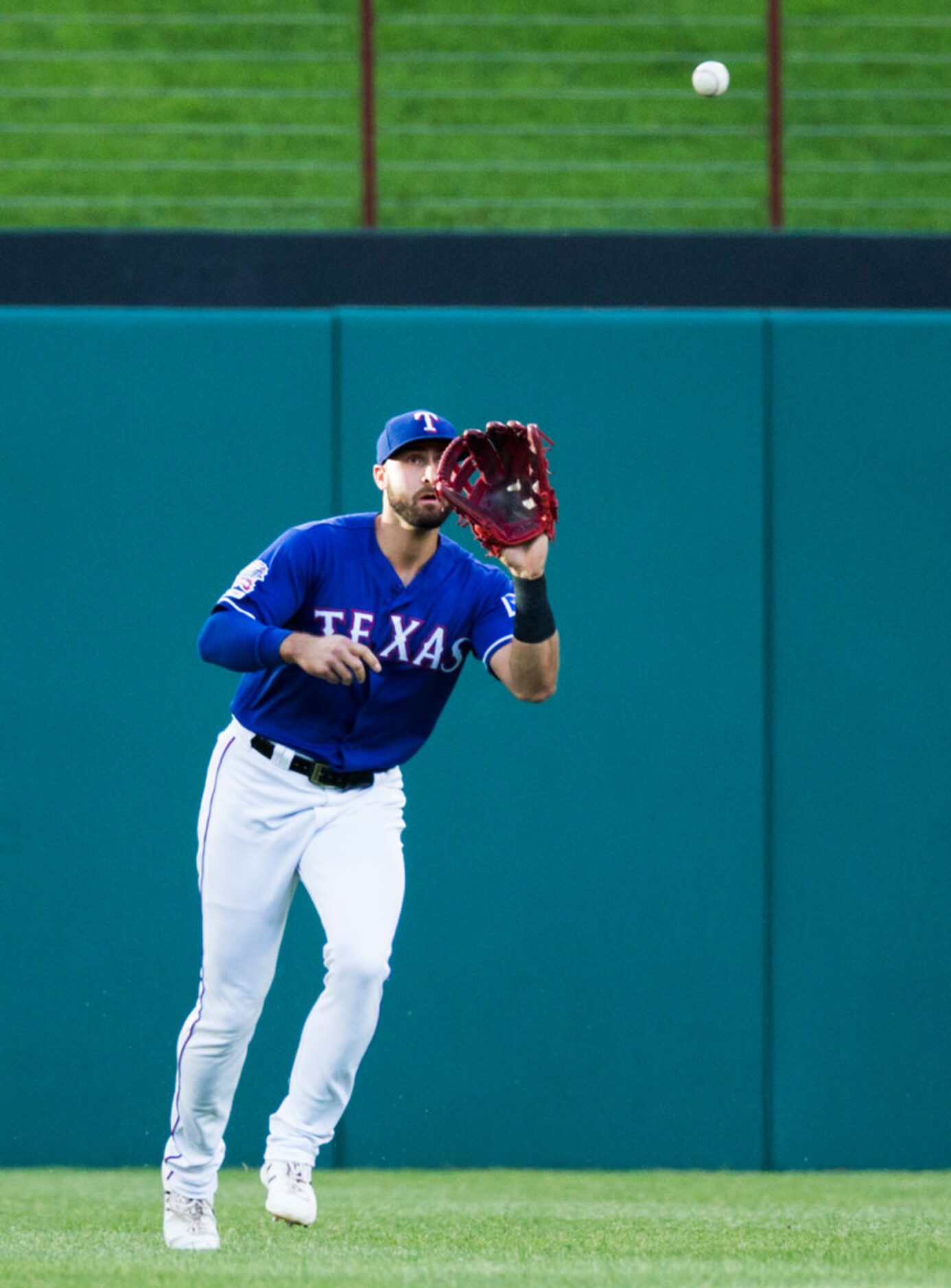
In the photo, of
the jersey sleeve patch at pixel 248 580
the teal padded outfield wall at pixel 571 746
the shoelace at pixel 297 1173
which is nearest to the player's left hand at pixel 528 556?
the jersey sleeve patch at pixel 248 580

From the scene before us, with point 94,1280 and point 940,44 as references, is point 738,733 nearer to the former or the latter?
point 94,1280

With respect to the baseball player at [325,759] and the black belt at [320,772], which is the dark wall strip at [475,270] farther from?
the black belt at [320,772]

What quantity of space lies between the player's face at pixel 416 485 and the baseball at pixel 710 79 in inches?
116

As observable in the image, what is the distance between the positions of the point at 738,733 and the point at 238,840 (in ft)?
7.25

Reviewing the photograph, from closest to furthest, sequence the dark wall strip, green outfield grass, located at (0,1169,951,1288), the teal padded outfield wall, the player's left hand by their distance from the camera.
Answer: green outfield grass, located at (0,1169,951,1288) → the player's left hand → the teal padded outfield wall → the dark wall strip

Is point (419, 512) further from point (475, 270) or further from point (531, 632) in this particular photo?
point (475, 270)

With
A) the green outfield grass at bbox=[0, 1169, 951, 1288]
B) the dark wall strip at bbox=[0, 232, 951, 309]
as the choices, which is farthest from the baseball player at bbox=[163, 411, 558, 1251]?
the dark wall strip at bbox=[0, 232, 951, 309]

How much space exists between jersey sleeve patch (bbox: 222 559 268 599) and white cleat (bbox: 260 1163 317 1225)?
46.9 inches

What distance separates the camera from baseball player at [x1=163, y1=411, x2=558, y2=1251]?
3848 mm

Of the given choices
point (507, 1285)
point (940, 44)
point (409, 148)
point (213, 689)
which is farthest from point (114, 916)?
point (940, 44)

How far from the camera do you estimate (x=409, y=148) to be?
9.39 metres

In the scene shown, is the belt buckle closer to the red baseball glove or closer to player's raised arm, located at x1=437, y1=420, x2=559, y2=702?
player's raised arm, located at x1=437, y1=420, x2=559, y2=702

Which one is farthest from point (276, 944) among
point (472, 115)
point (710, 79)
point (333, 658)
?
point (472, 115)

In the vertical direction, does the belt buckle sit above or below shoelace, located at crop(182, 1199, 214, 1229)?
above
